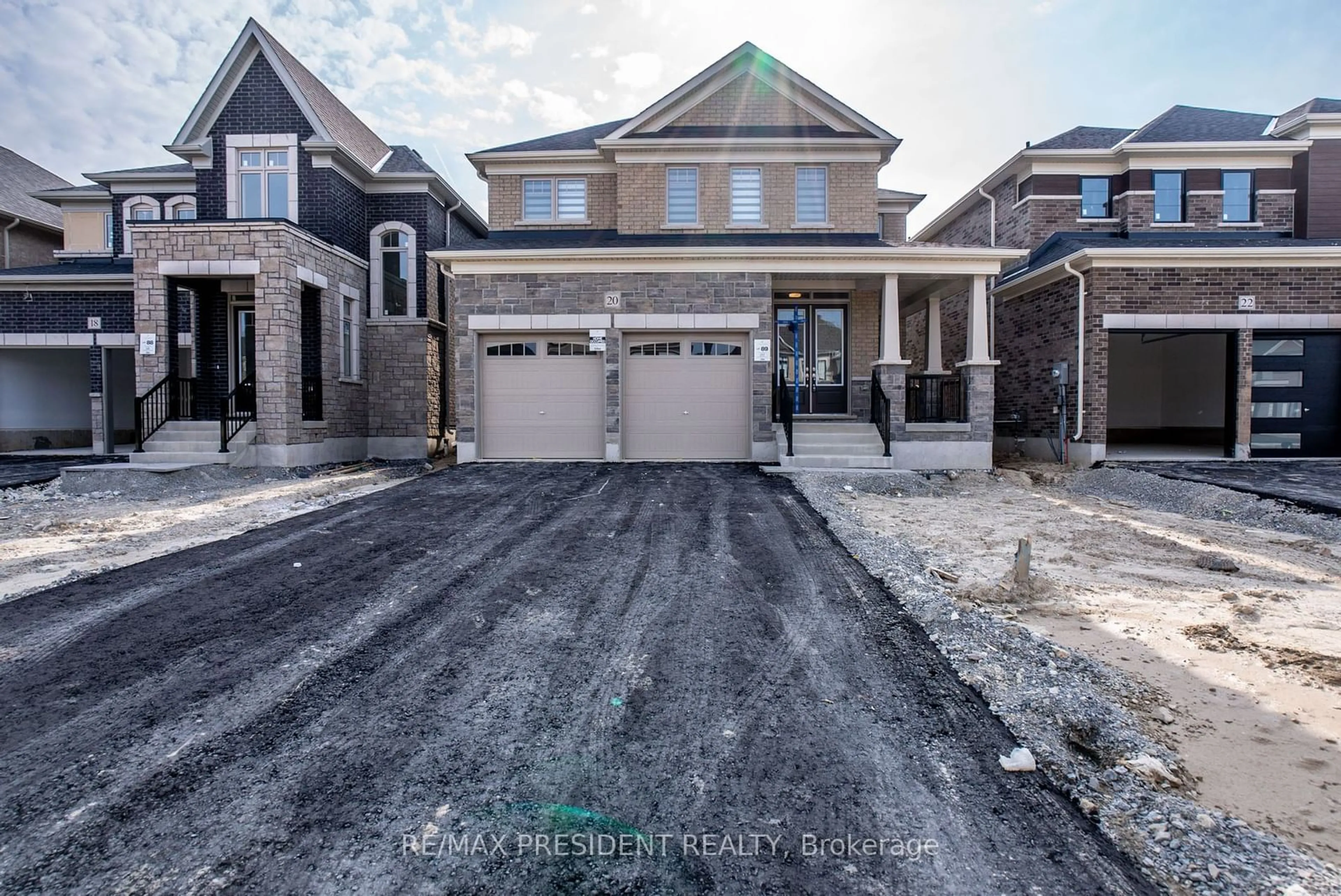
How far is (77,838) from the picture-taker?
2.12 m

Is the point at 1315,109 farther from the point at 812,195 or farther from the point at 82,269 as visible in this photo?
the point at 82,269

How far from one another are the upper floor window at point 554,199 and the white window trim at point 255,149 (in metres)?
4.81

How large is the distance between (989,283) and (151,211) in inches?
769

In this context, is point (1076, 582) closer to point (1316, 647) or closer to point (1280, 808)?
point (1316, 647)

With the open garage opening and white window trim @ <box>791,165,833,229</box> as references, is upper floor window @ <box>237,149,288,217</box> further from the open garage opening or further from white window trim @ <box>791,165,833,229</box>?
the open garage opening

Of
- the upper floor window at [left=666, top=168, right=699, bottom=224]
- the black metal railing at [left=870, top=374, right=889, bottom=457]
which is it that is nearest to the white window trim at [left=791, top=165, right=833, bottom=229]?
the upper floor window at [left=666, top=168, right=699, bottom=224]

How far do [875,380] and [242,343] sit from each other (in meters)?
13.3

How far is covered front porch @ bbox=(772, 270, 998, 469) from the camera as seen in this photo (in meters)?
12.1

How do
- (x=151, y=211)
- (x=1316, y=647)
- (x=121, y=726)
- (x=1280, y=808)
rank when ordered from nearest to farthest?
(x=1280, y=808) → (x=121, y=726) → (x=1316, y=647) → (x=151, y=211)

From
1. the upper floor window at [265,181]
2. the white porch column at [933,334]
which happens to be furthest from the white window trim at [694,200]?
the upper floor window at [265,181]

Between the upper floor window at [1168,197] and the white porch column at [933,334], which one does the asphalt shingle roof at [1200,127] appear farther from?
the white porch column at [933,334]

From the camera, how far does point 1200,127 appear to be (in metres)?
16.2

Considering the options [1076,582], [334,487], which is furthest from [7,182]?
[1076,582]

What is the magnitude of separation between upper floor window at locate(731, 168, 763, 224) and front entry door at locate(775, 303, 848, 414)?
1928mm
